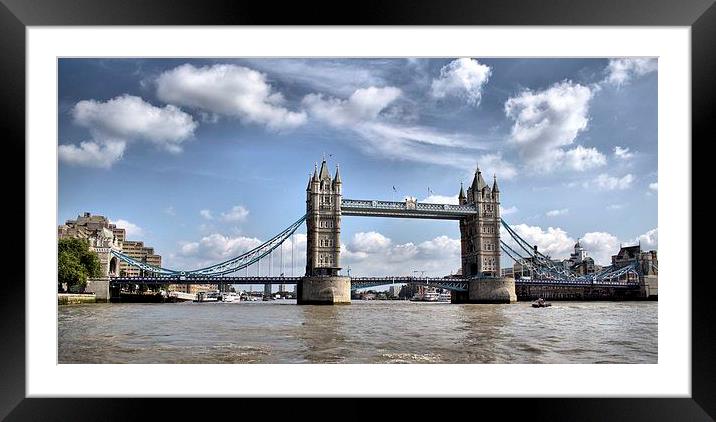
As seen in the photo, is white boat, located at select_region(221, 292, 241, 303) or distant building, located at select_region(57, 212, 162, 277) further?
white boat, located at select_region(221, 292, 241, 303)

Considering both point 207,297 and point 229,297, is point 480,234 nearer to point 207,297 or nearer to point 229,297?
point 229,297

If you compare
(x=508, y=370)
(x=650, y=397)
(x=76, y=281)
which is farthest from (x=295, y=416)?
(x=76, y=281)

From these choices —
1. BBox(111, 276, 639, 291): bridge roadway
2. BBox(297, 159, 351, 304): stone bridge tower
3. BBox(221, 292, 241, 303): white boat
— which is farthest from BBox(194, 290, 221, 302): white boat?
BBox(297, 159, 351, 304): stone bridge tower

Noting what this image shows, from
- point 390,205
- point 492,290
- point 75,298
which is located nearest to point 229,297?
point 390,205

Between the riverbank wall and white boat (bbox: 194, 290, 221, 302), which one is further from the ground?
the riverbank wall

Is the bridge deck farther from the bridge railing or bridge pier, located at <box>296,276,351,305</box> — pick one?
the bridge railing
